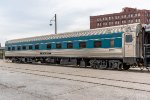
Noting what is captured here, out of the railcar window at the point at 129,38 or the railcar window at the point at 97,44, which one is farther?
the railcar window at the point at 97,44

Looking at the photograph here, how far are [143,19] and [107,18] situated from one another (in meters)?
20.8

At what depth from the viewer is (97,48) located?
25.8 metres

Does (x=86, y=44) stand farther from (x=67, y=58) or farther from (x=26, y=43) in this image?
(x=26, y=43)

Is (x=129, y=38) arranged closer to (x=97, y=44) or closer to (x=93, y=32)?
(x=97, y=44)

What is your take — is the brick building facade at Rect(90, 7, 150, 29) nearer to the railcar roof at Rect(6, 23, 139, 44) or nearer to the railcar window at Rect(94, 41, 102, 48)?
the railcar roof at Rect(6, 23, 139, 44)

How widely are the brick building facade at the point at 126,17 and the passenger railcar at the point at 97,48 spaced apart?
105 m

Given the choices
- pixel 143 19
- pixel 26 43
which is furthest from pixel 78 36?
pixel 143 19

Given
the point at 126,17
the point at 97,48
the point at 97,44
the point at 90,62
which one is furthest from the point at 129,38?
the point at 126,17

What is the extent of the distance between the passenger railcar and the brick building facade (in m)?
105

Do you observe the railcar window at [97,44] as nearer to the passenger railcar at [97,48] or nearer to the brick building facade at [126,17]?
the passenger railcar at [97,48]

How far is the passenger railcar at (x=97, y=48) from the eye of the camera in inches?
874

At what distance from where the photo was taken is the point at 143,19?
13500 cm

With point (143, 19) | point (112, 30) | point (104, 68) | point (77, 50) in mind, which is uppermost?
point (143, 19)

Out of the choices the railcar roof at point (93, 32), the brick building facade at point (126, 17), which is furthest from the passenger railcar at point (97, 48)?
the brick building facade at point (126, 17)
